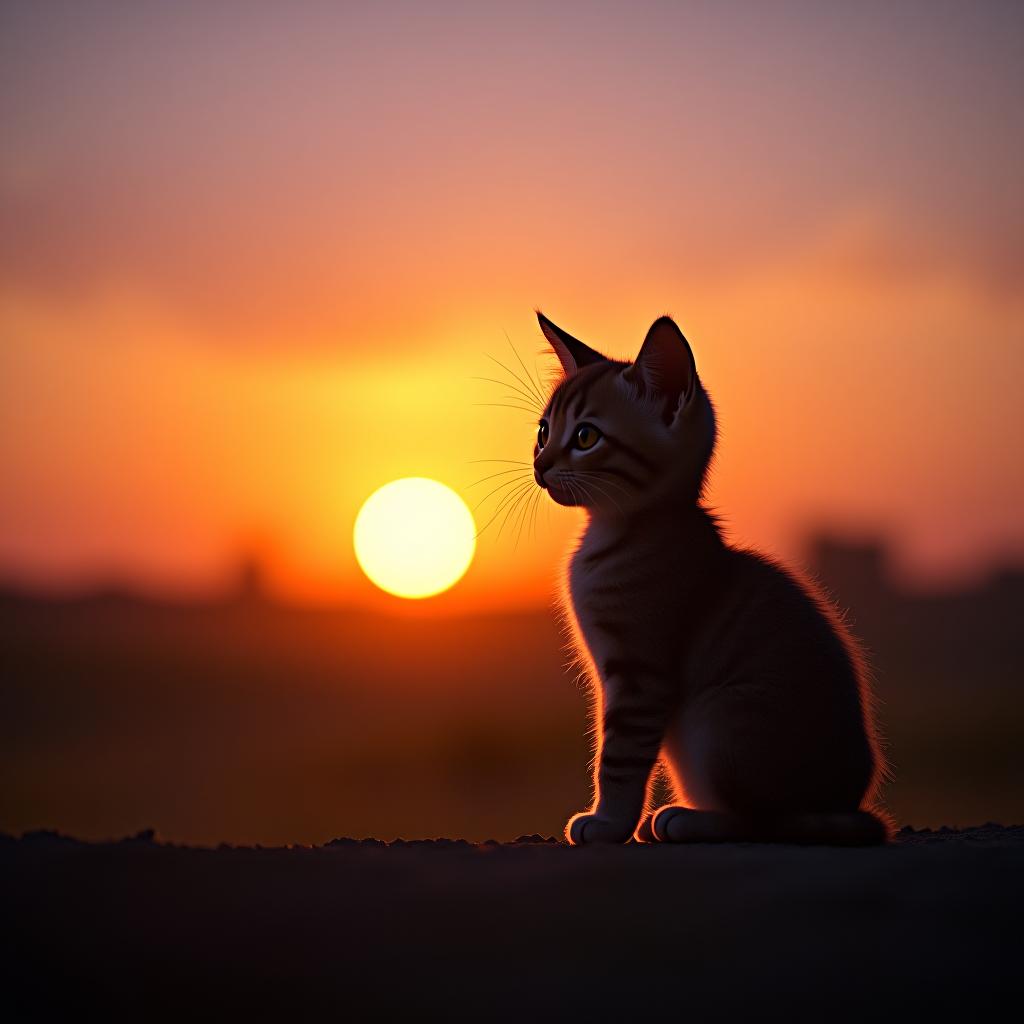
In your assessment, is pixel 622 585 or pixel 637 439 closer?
pixel 622 585

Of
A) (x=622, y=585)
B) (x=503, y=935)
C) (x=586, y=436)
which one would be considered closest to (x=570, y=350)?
(x=586, y=436)

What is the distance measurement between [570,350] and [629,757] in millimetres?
2068

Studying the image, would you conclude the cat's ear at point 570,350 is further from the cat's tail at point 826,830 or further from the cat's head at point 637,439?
the cat's tail at point 826,830

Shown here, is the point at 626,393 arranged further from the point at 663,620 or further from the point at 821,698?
the point at 821,698

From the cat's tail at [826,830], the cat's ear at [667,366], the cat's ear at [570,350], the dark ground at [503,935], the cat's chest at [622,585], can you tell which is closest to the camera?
the dark ground at [503,935]

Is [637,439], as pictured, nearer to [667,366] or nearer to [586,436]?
[586,436]

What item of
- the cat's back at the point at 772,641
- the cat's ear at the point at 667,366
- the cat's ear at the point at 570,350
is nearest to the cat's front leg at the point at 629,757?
the cat's back at the point at 772,641

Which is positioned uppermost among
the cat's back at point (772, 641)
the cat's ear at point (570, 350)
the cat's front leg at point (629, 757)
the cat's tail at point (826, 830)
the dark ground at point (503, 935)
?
the cat's ear at point (570, 350)

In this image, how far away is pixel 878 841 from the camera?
4.35 meters

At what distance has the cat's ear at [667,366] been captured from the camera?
468 centimetres

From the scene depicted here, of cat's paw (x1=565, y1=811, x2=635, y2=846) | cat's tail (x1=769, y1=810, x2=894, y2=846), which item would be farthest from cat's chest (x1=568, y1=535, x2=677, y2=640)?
cat's tail (x1=769, y1=810, x2=894, y2=846)

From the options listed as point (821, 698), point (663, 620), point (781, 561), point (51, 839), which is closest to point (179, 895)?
point (51, 839)

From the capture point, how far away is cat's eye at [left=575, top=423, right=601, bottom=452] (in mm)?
4824

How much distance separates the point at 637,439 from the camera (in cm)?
479
